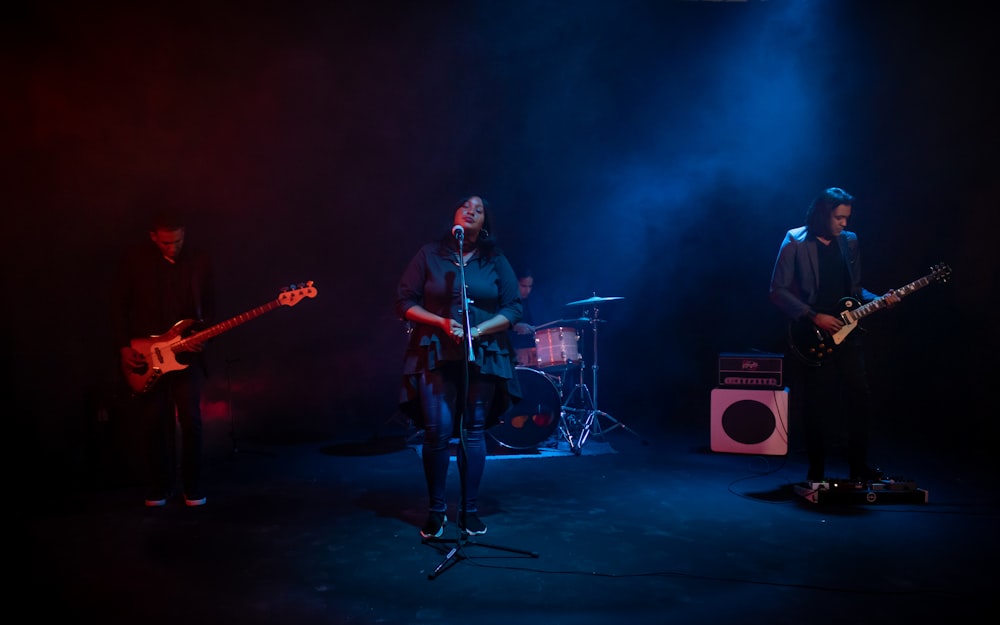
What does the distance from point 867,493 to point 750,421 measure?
5.39 ft

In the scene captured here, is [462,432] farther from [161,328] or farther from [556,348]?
[556,348]

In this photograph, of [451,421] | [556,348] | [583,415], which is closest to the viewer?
[451,421]

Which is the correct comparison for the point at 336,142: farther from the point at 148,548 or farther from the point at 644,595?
the point at 644,595

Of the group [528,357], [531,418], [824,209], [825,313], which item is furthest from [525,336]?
[824,209]

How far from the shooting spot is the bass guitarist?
464 centimetres

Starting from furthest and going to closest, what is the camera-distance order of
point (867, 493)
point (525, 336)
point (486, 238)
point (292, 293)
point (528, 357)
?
point (525, 336)
point (528, 357)
point (292, 293)
point (867, 493)
point (486, 238)

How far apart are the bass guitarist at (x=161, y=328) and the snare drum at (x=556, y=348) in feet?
9.51

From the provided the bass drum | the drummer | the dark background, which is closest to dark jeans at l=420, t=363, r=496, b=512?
the drummer

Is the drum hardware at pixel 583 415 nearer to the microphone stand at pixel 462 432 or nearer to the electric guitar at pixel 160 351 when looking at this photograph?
the microphone stand at pixel 462 432

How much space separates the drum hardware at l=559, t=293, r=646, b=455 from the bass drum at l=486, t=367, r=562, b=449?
8.7 inches

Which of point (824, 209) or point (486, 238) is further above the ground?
point (824, 209)

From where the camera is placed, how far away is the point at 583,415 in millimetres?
7480

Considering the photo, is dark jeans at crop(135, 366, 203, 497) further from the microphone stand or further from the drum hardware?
the drum hardware

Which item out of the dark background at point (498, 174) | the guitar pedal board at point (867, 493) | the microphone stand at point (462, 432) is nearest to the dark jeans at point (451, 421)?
the microphone stand at point (462, 432)
